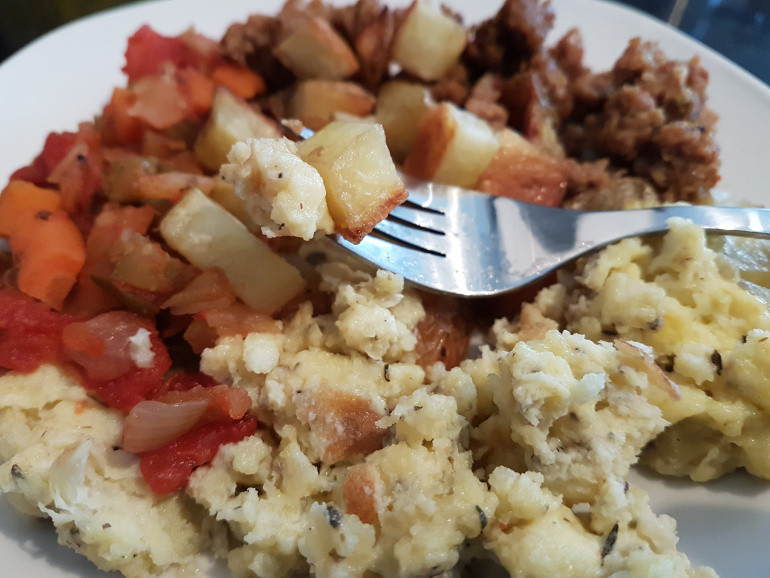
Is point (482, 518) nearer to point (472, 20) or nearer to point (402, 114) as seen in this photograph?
point (402, 114)

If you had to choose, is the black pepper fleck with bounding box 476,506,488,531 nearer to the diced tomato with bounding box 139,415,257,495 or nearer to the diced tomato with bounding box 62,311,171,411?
the diced tomato with bounding box 139,415,257,495

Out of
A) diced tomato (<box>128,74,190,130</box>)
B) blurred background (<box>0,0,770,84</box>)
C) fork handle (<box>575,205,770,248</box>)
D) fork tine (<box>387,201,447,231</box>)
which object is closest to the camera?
fork handle (<box>575,205,770,248</box>)

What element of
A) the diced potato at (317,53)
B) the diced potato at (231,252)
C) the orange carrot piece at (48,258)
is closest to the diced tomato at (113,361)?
the orange carrot piece at (48,258)

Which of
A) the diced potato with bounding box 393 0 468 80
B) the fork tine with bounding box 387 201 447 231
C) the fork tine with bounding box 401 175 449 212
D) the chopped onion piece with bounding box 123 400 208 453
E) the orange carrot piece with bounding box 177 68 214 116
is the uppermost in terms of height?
the diced potato with bounding box 393 0 468 80

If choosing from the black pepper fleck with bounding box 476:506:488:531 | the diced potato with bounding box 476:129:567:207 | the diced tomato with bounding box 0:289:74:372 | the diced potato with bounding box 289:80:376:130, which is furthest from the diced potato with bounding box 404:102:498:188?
the diced tomato with bounding box 0:289:74:372

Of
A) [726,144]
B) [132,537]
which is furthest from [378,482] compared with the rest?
[726,144]

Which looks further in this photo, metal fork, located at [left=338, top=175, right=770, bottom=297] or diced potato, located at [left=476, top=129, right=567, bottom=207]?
diced potato, located at [left=476, top=129, right=567, bottom=207]

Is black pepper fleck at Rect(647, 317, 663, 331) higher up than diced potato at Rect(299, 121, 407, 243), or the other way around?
diced potato at Rect(299, 121, 407, 243)
